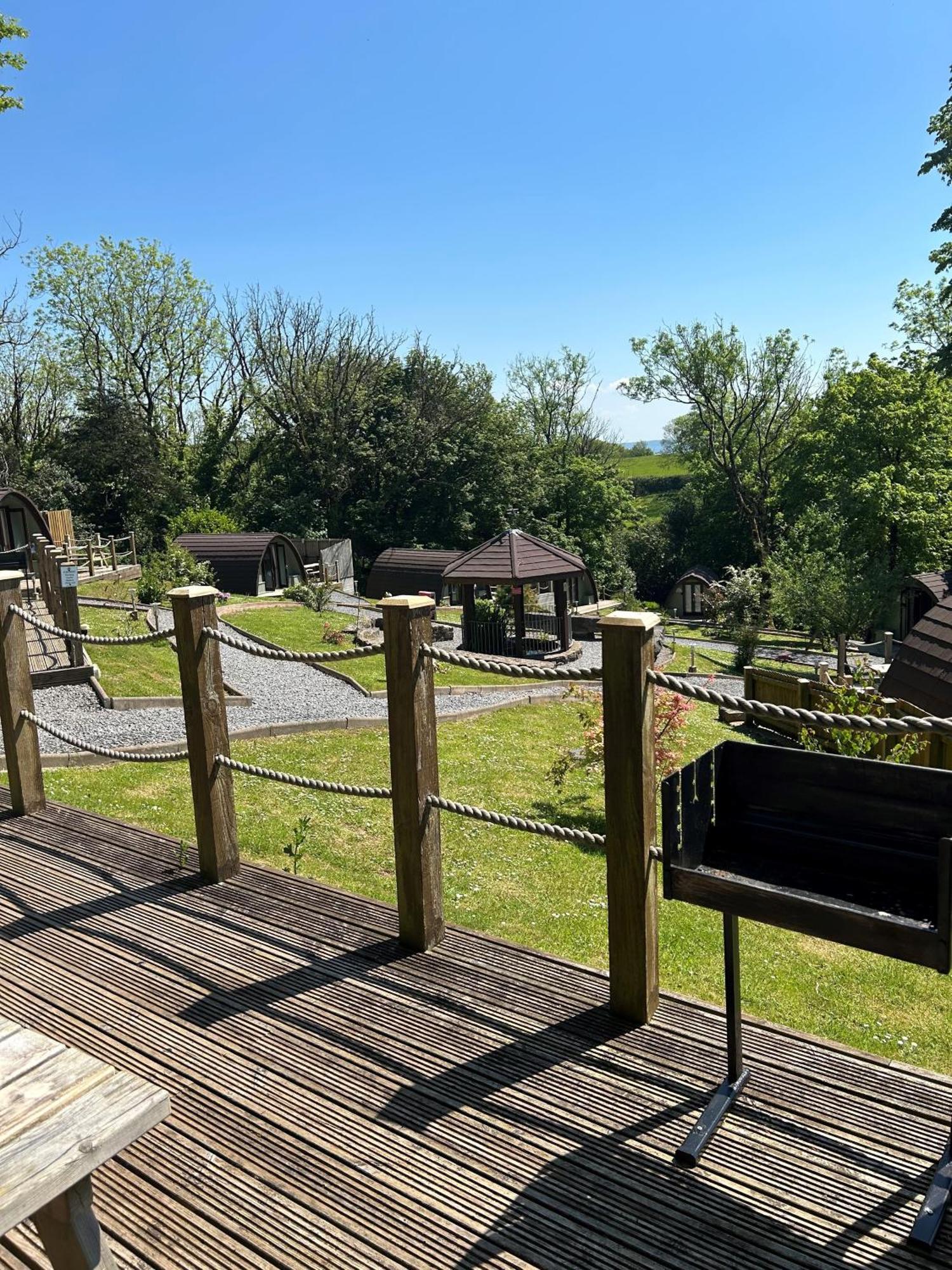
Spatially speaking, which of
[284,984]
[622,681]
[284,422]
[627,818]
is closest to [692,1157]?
[627,818]

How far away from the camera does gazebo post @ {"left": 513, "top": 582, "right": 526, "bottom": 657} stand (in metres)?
21.7

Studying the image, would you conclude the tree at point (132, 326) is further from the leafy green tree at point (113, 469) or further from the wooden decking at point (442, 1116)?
the wooden decking at point (442, 1116)

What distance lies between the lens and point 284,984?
354 cm

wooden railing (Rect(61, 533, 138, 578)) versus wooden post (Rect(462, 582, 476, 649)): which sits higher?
wooden railing (Rect(61, 533, 138, 578))

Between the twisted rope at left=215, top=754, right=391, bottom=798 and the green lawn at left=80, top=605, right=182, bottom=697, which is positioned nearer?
the twisted rope at left=215, top=754, right=391, bottom=798

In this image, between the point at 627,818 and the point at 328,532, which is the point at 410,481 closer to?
the point at 328,532

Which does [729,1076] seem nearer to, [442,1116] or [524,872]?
[442,1116]

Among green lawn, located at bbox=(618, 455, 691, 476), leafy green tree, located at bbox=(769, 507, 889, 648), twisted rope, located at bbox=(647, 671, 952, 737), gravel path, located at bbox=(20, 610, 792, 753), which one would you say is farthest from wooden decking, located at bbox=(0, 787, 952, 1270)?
green lawn, located at bbox=(618, 455, 691, 476)

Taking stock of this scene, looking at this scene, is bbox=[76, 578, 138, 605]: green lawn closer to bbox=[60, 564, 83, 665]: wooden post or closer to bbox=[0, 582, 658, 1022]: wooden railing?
bbox=[60, 564, 83, 665]: wooden post

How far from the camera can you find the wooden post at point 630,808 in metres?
3.02

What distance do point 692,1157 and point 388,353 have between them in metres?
46.9

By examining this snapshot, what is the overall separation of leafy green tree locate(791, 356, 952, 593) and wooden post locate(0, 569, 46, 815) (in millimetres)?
29073

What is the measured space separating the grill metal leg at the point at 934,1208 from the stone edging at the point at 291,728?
518 cm

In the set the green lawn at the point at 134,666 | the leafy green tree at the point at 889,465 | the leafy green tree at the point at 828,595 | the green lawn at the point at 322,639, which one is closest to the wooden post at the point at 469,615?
the green lawn at the point at 322,639
